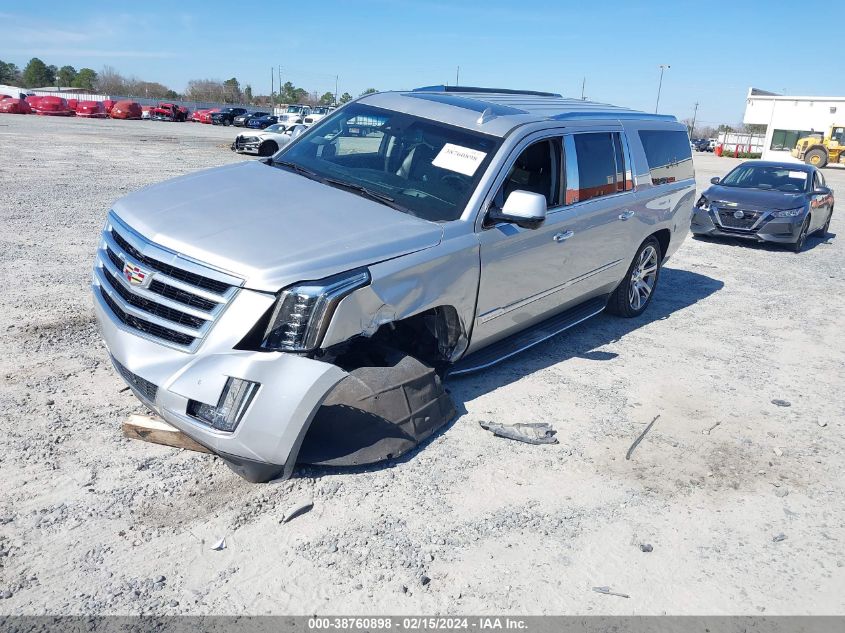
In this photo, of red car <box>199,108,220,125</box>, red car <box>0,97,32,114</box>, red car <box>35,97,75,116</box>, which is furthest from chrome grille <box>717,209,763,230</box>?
red car <box>35,97,75,116</box>

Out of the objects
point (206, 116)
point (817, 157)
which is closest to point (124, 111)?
point (206, 116)

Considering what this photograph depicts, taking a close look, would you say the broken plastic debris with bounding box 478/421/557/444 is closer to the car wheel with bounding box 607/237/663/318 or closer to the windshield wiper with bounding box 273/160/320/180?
the windshield wiper with bounding box 273/160/320/180

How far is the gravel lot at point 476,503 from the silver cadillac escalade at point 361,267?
345mm

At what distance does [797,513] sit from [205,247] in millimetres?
3637

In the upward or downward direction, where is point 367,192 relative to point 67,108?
upward

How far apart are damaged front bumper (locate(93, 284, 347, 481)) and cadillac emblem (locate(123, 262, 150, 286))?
397 millimetres

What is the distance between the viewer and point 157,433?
3.74 m

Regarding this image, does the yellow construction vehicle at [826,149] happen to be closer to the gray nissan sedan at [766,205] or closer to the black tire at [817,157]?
the black tire at [817,157]

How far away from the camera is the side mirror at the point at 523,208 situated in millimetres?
4414

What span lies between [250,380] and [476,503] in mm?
1400

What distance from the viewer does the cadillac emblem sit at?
3.59 m

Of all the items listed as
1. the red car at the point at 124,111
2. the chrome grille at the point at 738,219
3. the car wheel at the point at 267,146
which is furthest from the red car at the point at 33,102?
the chrome grille at the point at 738,219

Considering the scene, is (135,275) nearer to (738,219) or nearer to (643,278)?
(643,278)

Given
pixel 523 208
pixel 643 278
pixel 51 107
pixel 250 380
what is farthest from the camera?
pixel 51 107
